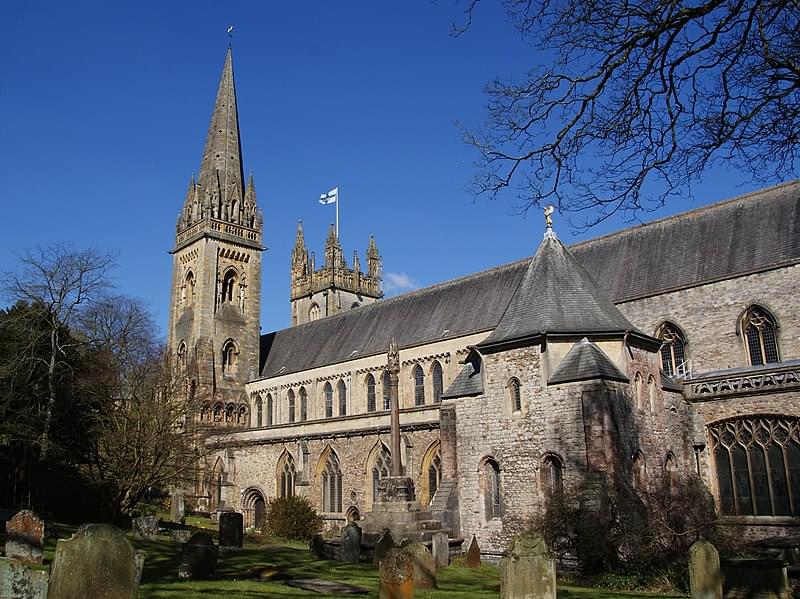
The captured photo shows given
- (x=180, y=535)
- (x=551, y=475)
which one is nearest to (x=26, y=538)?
(x=180, y=535)

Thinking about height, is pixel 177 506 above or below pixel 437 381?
below

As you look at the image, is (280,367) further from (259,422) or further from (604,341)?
(604,341)

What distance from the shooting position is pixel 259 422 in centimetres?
4700

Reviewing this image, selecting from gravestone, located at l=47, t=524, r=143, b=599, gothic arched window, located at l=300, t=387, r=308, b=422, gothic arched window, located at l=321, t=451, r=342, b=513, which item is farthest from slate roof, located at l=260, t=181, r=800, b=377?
gravestone, located at l=47, t=524, r=143, b=599

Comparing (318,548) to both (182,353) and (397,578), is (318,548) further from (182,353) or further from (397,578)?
(182,353)

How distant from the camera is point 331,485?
117 ft

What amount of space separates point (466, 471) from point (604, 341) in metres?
5.69

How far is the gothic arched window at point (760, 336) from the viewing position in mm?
25797

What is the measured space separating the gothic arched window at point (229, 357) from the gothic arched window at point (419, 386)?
15.8 metres

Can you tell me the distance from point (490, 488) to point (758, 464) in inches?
316

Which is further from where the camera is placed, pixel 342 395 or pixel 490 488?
pixel 342 395

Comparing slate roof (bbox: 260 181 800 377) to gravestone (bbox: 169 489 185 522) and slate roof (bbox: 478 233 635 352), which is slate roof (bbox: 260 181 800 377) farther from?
gravestone (bbox: 169 489 185 522)

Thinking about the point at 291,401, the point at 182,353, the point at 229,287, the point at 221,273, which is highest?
the point at 221,273

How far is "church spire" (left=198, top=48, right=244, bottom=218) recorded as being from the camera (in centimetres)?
5009
